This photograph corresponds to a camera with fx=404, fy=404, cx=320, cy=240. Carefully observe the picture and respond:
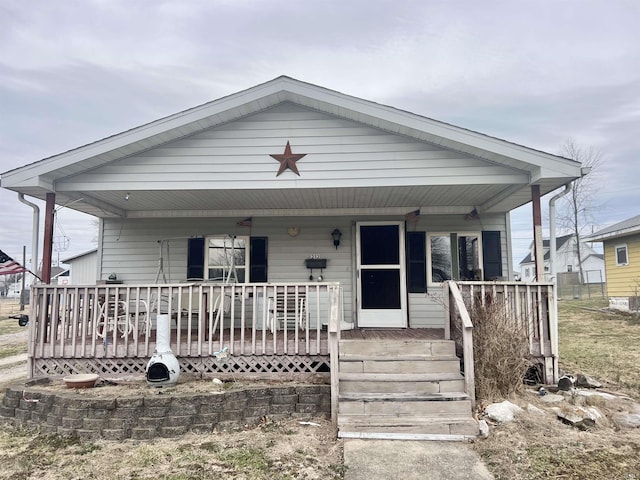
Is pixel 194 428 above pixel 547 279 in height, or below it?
below

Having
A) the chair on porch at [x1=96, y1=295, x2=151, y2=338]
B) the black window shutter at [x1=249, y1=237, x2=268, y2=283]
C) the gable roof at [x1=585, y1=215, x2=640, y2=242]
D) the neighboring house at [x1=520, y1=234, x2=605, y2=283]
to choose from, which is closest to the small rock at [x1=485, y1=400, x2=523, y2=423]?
the chair on porch at [x1=96, y1=295, x2=151, y2=338]

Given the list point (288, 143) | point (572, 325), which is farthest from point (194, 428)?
point (572, 325)

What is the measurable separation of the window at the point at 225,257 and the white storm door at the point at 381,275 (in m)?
2.15

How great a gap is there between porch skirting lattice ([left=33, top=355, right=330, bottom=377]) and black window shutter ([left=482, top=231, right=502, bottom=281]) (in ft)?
12.6

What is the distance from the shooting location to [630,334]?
30.2 feet

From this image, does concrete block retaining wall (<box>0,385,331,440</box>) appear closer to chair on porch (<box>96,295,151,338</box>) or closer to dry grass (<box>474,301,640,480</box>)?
chair on porch (<box>96,295,151,338</box>)

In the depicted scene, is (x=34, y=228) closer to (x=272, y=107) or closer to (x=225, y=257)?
(x=225, y=257)

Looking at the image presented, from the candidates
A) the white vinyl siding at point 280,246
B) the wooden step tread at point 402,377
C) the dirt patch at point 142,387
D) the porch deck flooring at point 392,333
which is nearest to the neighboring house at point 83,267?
the white vinyl siding at point 280,246

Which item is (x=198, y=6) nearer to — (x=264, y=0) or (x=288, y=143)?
(x=264, y=0)

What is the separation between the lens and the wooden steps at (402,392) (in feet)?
12.3

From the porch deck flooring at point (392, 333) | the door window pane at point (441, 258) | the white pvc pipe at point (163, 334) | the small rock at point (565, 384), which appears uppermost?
the door window pane at point (441, 258)

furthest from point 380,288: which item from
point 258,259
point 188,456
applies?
point 188,456

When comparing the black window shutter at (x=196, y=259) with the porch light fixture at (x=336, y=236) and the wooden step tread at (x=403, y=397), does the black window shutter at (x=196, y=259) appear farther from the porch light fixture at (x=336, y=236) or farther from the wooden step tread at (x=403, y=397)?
the wooden step tread at (x=403, y=397)

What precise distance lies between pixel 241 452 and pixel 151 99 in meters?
18.4
